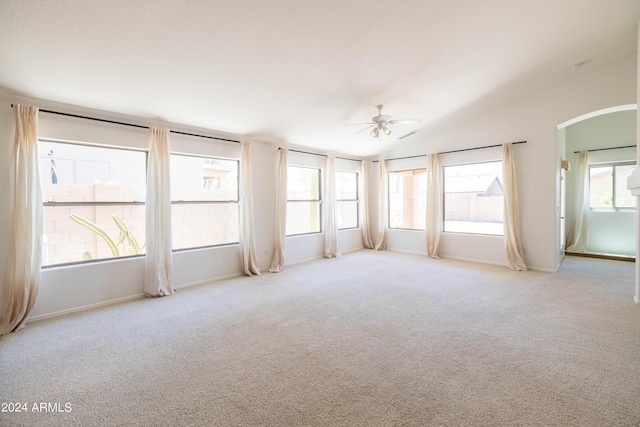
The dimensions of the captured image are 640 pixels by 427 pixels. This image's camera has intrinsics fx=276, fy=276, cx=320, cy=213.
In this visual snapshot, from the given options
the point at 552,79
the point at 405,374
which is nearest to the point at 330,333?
the point at 405,374

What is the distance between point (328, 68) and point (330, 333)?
3047 mm

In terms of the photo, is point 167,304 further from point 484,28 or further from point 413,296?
point 484,28

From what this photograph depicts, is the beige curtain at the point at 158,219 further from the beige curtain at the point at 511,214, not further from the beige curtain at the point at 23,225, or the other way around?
the beige curtain at the point at 511,214

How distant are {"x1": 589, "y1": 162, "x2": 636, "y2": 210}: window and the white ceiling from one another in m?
3.39

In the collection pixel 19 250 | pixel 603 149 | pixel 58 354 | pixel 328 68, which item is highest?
pixel 328 68

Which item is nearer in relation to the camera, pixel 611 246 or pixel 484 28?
pixel 484 28

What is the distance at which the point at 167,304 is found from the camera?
3684mm

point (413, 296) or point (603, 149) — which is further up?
point (603, 149)

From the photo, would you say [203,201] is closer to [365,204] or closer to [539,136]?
[365,204]

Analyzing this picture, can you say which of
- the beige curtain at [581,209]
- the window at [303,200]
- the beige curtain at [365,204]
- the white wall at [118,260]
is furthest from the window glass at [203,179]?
the beige curtain at [581,209]

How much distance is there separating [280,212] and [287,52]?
3139mm

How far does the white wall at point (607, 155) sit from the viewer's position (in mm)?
6074

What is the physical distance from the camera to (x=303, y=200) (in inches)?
252

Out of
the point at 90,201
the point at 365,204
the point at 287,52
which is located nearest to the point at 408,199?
the point at 365,204
